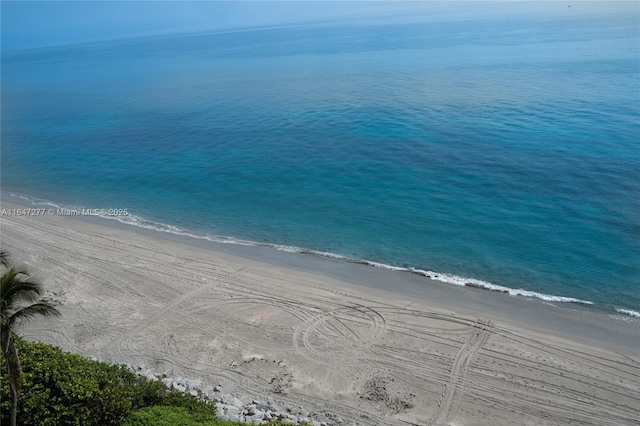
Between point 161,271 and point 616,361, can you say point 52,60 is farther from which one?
point 616,361

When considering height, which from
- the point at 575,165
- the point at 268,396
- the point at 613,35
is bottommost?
the point at 268,396

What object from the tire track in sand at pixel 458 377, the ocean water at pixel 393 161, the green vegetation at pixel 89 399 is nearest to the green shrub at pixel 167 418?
the green vegetation at pixel 89 399

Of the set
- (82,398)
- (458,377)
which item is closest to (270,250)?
(458,377)

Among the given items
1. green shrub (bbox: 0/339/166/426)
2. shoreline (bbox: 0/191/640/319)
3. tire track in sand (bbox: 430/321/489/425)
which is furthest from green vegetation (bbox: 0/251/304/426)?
shoreline (bbox: 0/191/640/319)

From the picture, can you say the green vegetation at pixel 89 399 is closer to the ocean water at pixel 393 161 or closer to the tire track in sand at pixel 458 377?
the tire track in sand at pixel 458 377

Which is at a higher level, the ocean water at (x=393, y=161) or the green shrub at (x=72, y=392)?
the ocean water at (x=393, y=161)

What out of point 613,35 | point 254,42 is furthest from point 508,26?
point 254,42
